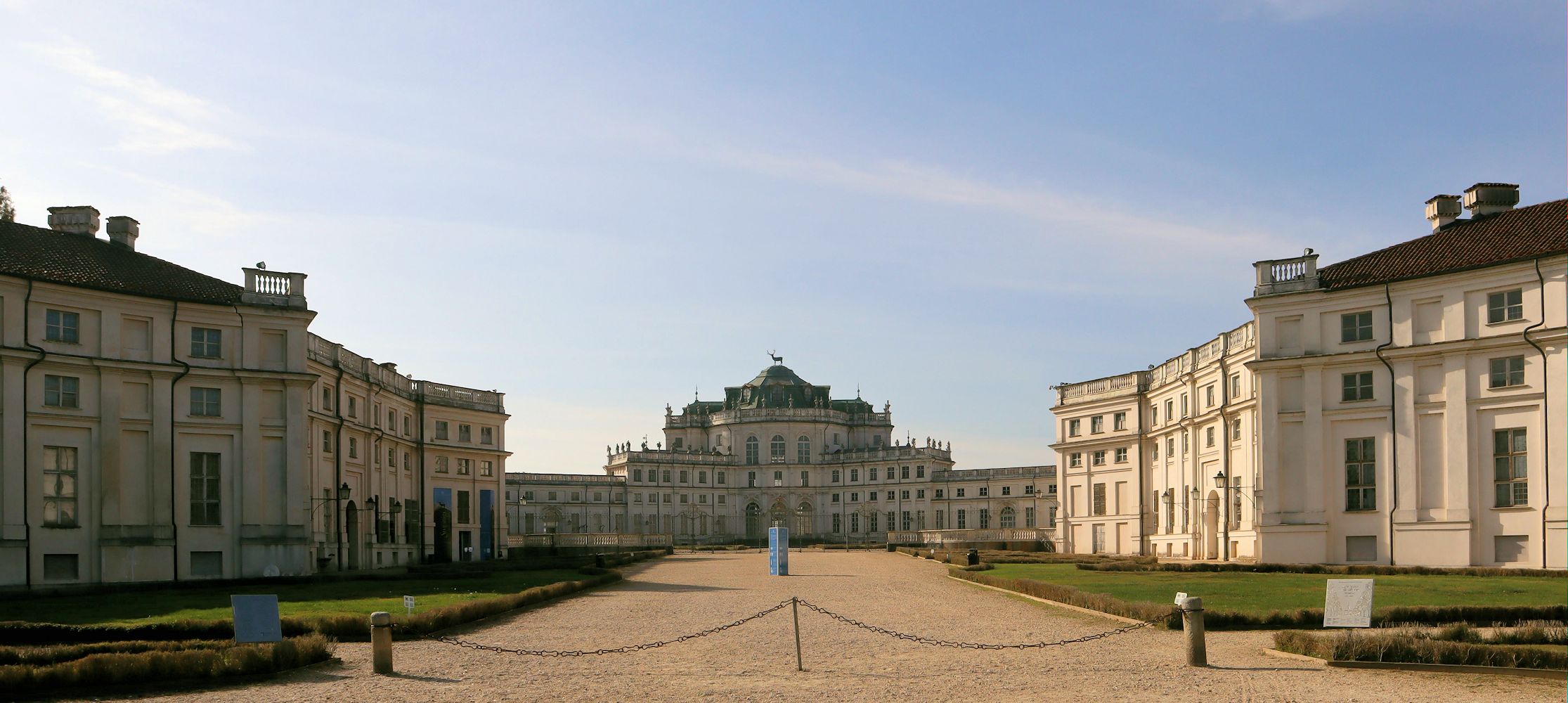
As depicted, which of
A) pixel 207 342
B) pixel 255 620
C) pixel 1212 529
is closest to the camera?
pixel 255 620

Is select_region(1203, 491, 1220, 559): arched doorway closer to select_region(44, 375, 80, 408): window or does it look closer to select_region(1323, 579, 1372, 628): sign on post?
select_region(1323, 579, 1372, 628): sign on post

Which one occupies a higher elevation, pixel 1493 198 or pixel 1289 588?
pixel 1493 198

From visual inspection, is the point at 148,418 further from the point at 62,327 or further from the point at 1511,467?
the point at 1511,467

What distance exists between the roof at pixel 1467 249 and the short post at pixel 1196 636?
28.2 metres

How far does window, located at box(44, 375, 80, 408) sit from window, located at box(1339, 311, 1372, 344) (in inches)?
1632

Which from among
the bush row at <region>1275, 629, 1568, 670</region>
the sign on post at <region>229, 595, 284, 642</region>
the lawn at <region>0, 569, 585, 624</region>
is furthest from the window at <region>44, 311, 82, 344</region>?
the bush row at <region>1275, 629, 1568, 670</region>

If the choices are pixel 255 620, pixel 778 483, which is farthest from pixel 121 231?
pixel 778 483

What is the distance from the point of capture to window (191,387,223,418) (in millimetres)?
44531

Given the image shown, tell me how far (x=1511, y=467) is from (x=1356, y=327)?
6.79 metres

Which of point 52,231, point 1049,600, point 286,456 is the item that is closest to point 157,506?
point 286,456

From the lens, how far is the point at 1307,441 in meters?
47.7

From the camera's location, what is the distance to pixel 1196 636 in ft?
64.1

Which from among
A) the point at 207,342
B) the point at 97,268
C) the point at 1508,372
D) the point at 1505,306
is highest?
the point at 97,268

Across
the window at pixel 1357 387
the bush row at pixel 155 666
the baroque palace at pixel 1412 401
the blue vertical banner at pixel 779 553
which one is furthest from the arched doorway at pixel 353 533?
the window at pixel 1357 387
